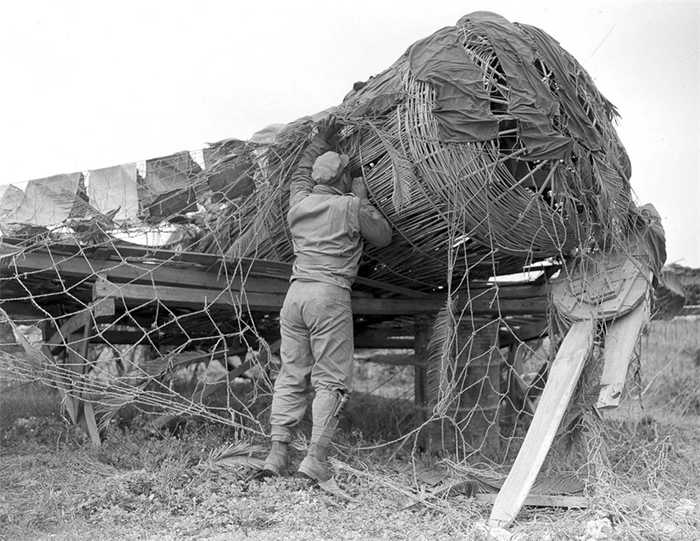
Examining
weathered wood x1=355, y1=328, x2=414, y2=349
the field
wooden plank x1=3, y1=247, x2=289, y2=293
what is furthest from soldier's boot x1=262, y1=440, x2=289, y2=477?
weathered wood x1=355, y1=328, x2=414, y2=349

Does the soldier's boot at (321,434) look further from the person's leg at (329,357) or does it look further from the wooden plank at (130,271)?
the wooden plank at (130,271)

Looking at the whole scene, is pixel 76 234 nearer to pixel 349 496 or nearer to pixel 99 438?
pixel 99 438

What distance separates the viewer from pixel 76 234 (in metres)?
5.64

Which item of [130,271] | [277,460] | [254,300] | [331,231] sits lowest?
[277,460]

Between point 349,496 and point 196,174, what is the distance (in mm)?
2667

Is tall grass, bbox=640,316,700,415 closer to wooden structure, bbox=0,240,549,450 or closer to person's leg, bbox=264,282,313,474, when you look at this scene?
wooden structure, bbox=0,240,549,450

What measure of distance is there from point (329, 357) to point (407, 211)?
1124 mm

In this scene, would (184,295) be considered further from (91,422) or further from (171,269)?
(91,422)

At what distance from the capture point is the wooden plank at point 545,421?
15.0 ft

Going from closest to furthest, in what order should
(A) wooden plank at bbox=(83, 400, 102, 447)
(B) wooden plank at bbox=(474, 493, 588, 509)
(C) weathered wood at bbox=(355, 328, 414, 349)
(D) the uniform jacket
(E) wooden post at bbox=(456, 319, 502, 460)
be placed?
(B) wooden plank at bbox=(474, 493, 588, 509), (D) the uniform jacket, (A) wooden plank at bbox=(83, 400, 102, 447), (E) wooden post at bbox=(456, 319, 502, 460), (C) weathered wood at bbox=(355, 328, 414, 349)

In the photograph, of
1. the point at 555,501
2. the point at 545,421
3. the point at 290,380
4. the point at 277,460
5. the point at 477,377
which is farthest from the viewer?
the point at 477,377

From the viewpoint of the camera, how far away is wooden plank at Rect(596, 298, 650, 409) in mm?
5172

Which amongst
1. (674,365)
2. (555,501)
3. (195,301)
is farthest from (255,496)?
(674,365)

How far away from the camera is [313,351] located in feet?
17.5
